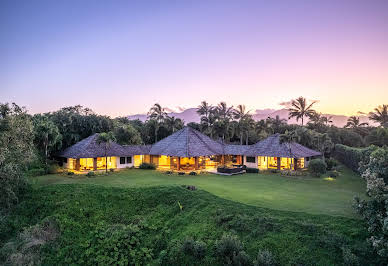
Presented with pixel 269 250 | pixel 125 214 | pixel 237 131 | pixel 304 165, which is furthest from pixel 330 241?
pixel 237 131

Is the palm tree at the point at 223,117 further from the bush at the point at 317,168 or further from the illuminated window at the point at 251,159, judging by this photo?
the bush at the point at 317,168

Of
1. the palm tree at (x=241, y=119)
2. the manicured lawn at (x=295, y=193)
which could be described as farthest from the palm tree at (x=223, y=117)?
the manicured lawn at (x=295, y=193)

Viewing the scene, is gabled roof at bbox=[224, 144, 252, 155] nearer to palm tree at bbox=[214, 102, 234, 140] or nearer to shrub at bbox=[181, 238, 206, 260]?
palm tree at bbox=[214, 102, 234, 140]

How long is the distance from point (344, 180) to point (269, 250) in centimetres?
1913

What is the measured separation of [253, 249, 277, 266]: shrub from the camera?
10.8m

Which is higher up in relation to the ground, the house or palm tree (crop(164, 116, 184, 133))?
palm tree (crop(164, 116, 184, 133))

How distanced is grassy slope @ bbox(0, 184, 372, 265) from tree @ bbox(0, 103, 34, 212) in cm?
111

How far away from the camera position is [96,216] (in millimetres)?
17156

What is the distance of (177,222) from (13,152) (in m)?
14.4

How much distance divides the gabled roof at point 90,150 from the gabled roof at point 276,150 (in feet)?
60.4

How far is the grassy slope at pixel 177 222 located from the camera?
456 inches

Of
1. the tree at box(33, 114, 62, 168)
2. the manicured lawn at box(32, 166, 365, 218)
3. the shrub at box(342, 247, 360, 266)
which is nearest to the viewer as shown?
the shrub at box(342, 247, 360, 266)

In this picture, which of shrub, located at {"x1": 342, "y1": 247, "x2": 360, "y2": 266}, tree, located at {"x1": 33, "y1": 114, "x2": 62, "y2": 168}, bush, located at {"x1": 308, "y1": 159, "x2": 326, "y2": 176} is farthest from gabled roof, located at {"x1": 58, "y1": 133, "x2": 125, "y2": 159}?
shrub, located at {"x1": 342, "y1": 247, "x2": 360, "y2": 266}

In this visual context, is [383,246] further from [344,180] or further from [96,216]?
[344,180]
